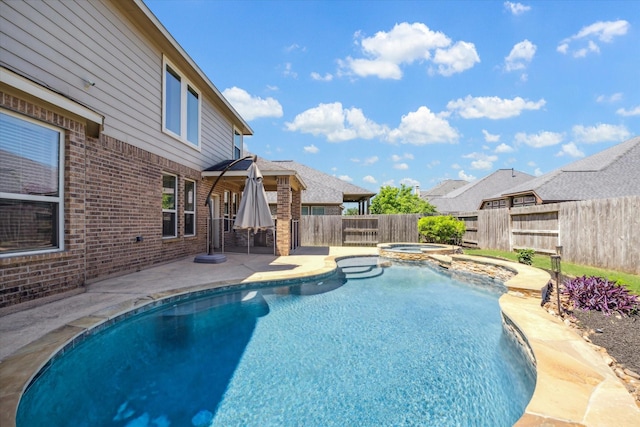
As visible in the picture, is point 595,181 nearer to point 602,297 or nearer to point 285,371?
point 602,297

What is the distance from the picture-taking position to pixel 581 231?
878 cm

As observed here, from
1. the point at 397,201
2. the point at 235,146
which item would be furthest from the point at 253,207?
the point at 397,201

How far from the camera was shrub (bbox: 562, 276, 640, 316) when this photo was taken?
4.26 meters

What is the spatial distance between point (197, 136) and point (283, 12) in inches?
237


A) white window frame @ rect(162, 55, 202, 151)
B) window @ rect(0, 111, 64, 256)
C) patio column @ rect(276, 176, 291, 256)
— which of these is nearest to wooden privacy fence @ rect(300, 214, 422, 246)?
patio column @ rect(276, 176, 291, 256)

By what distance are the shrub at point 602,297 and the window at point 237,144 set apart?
1254 cm

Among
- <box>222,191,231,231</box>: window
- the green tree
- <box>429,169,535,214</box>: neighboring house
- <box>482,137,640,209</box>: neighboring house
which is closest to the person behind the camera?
<box>222,191,231,231</box>: window

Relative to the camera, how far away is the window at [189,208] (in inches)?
356

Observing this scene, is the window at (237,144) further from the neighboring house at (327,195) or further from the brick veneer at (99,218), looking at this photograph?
the neighboring house at (327,195)

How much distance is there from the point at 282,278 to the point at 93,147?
4520mm

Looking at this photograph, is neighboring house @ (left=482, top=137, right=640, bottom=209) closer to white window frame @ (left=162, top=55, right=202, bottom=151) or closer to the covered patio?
the covered patio

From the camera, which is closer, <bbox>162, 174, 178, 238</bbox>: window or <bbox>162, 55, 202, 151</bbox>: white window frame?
<bbox>162, 55, 202, 151</bbox>: white window frame

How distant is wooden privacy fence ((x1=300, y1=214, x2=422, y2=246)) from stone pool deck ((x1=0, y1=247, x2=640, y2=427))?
8.95m

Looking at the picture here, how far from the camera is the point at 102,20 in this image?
5781mm
